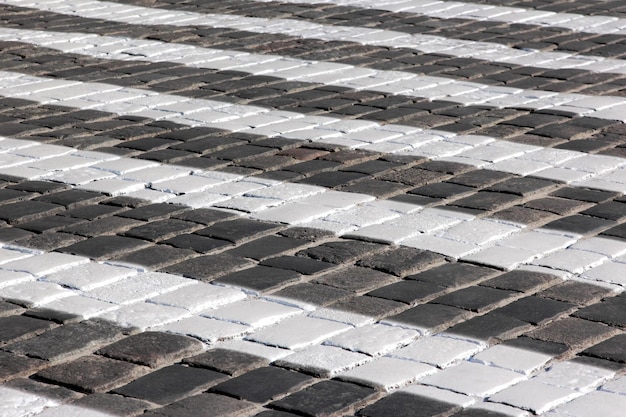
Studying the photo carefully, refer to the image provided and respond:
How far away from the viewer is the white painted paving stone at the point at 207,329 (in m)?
3.97

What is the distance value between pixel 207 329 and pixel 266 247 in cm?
84

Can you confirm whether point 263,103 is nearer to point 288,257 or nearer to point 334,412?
point 288,257

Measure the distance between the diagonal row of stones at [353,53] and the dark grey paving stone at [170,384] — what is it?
4.28 metres

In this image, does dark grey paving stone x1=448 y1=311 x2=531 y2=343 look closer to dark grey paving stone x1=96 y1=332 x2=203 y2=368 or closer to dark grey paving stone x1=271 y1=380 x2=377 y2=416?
dark grey paving stone x1=271 y1=380 x2=377 y2=416

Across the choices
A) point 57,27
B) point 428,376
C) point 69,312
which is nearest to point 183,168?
point 69,312

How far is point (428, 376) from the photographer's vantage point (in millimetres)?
3684

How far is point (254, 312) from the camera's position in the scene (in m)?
4.16

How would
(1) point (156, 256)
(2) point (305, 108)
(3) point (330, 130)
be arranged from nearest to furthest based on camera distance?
1. (1) point (156, 256)
2. (3) point (330, 130)
3. (2) point (305, 108)

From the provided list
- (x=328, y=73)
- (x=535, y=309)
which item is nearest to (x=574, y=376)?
(x=535, y=309)

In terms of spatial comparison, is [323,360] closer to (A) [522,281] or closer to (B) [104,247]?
(A) [522,281]

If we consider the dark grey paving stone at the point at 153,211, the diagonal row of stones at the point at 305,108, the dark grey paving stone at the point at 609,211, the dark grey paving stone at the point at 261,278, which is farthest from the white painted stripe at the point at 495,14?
the dark grey paving stone at the point at 261,278

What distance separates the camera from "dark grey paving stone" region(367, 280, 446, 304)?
428 cm

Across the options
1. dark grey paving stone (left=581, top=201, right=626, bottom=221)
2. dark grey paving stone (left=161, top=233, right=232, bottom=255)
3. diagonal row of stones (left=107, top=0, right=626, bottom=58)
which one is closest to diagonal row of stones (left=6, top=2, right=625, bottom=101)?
diagonal row of stones (left=107, top=0, right=626, bottom=58)

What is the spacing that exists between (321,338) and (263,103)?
3.34 metres
